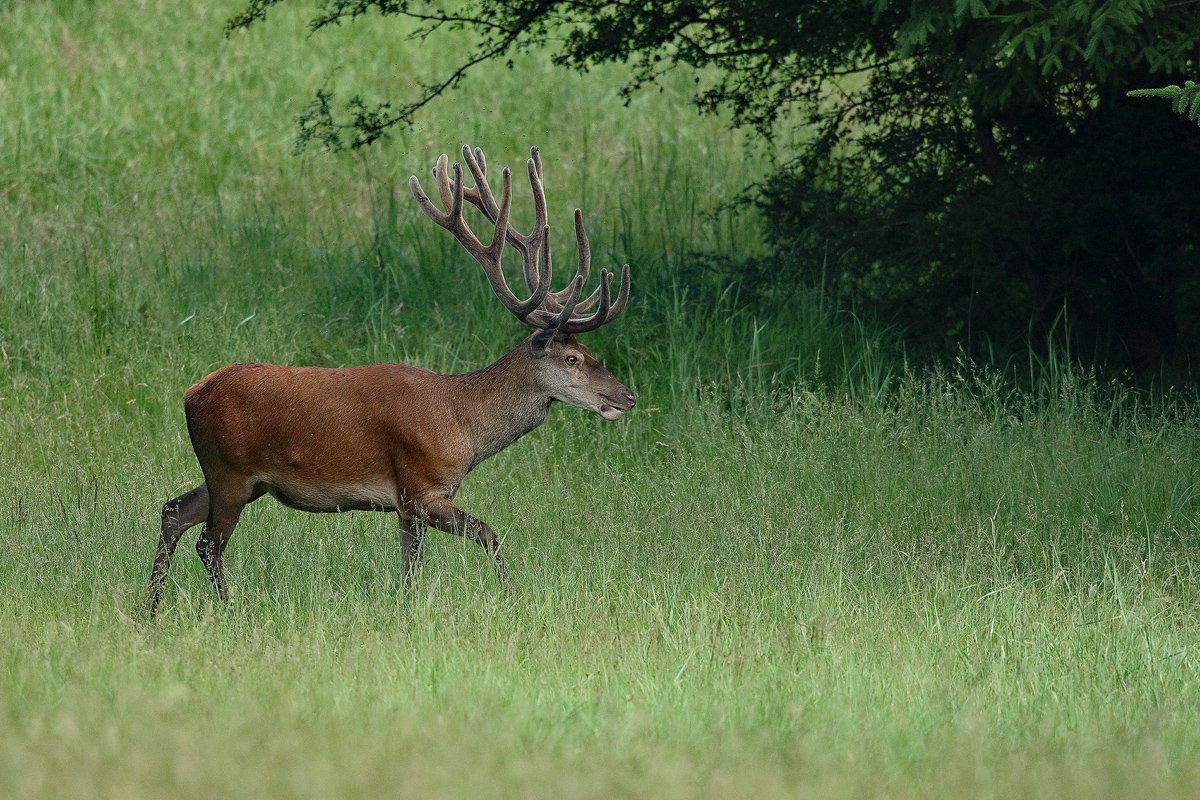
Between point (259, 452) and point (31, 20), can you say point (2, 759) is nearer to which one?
point (259, 452)

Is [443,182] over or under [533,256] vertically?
over

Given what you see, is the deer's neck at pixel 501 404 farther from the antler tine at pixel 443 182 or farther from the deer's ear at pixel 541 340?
the antler tine at pixel 443 182

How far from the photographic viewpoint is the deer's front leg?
5953 mm

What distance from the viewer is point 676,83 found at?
1867 centimetres

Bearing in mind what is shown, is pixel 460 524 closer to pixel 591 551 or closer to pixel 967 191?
pixel 591 551

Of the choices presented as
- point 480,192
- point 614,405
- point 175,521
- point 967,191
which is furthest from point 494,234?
point 967,191

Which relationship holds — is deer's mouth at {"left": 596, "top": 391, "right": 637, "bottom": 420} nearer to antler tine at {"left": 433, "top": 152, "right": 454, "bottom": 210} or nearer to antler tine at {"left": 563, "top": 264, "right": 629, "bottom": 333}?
antler tine at {"left": 563, "top": 264, "right": 629, "bottom": 333}

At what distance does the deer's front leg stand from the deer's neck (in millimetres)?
364

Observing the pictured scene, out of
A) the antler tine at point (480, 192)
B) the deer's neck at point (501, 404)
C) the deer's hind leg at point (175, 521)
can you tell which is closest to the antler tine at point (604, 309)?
the deer's neck at point (501, 404)

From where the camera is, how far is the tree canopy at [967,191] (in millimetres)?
9430

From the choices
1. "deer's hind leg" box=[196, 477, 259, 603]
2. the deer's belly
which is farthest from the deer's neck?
"deer's hind leg" box=[196, 477, 259, 603]

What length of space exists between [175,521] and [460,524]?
4.30 feet

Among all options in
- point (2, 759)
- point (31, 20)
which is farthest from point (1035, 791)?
point (31, 20)

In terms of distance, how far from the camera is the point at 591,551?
256 inches
